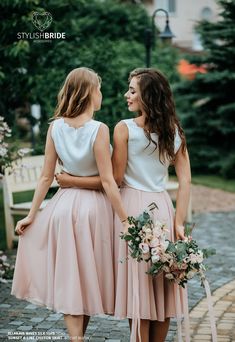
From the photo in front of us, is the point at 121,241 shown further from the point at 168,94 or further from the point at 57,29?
the point at 57,29

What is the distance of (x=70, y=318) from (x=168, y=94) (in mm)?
1491

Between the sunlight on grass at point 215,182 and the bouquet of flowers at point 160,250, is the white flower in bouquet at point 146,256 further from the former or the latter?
the sunlight on grass at point 215,182

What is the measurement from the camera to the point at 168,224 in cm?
436

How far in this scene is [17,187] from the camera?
28.3 ft

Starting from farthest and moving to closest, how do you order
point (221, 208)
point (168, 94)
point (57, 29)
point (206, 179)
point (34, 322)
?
point (206, 179) → point (221, 208) → point (57, 29) → point (34, 322) → point (168, 94)

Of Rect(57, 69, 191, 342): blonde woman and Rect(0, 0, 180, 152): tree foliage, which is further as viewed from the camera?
Rect(0, 0, 180, 152): tree foliage

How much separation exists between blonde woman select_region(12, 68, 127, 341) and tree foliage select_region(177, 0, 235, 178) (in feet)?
37.4

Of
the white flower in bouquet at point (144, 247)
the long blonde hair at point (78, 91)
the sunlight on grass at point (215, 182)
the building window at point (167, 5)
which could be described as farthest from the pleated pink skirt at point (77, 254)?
the building window at point (167, 5)

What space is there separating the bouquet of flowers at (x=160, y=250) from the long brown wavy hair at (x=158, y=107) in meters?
0.47

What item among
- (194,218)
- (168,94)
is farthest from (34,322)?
(194,218)

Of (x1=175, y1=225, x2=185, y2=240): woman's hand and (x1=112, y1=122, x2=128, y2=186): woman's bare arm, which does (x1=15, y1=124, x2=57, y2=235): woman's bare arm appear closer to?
(x1=112, y1=122, x2=128, y2=186): woman's bare arm

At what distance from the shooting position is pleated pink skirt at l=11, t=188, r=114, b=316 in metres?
4.36

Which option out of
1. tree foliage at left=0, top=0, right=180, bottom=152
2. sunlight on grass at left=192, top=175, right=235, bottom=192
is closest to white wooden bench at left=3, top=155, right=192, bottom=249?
tree foliage at left=0, top=0, right=180, bottom=152

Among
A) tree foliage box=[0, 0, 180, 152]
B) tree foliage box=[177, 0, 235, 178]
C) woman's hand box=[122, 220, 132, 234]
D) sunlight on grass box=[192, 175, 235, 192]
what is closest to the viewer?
woman's hand box=[122, 220, 132, 234]
